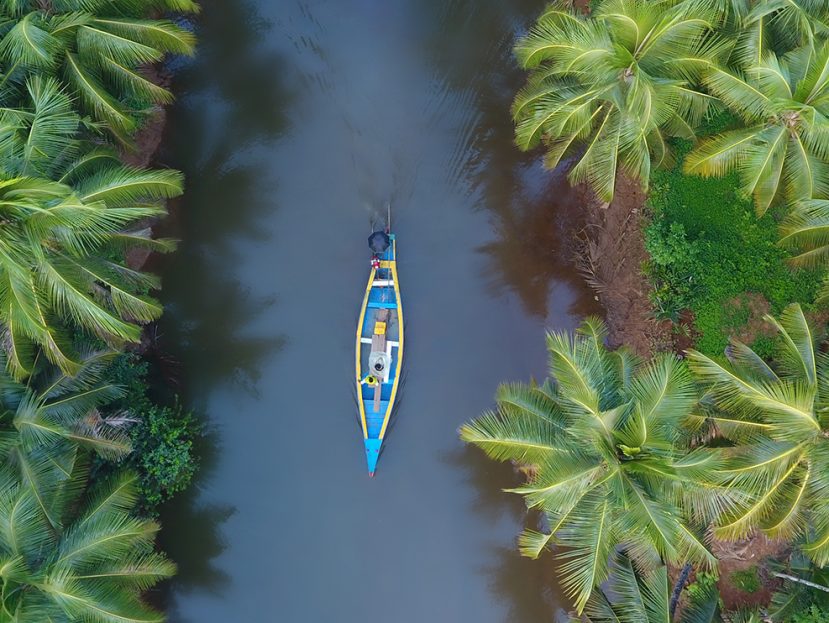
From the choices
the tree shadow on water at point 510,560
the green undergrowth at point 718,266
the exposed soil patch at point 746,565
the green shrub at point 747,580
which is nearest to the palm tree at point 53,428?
the tree shadow on water at point 510,560

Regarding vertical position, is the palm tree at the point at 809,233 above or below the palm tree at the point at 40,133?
above

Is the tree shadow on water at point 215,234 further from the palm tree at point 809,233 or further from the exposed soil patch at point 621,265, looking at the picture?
the palm tree at point 809,233

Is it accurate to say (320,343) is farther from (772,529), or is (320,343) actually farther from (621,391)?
(772,529)

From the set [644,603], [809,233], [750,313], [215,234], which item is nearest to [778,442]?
[644,603]

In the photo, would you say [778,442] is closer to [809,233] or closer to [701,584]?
[809,233]

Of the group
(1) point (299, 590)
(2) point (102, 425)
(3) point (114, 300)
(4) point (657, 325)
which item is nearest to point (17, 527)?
(2) point (102, 425)

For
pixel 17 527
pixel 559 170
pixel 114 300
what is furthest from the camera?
pixel 559 170
